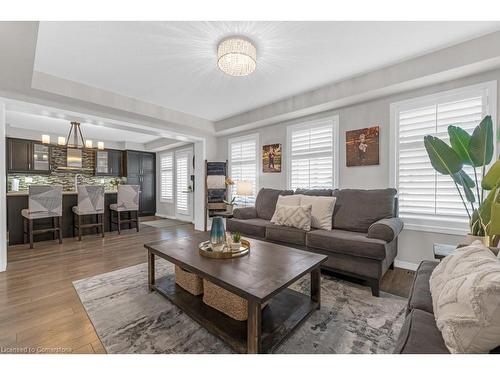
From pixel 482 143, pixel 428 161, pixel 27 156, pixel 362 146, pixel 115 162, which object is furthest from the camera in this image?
pixel 115 162

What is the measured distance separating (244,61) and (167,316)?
2391 millimetres

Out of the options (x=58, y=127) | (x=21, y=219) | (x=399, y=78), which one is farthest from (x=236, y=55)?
(x=58, y=127)

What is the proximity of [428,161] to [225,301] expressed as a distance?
2876 millimetres

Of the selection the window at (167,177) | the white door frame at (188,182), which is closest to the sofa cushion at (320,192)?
the white door frame at (188,182)

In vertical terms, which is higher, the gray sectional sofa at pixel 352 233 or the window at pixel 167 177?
the window at pixel 167 177

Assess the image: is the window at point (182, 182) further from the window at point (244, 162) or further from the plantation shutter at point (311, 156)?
the plantation shutter at point (311, 156)

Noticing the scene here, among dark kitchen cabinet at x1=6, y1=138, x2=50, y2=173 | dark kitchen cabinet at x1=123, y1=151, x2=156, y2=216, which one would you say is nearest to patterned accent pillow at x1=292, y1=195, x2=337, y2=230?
dark kitchen cabinet at x1=123, y1=151, x2=156, y2=216

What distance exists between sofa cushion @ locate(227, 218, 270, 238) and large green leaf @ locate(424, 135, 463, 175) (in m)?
2.06

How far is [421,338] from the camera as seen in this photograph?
0.94m

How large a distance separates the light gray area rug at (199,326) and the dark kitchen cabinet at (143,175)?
17.7 ft

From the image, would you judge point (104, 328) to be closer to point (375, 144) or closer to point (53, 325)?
point (53, 325)

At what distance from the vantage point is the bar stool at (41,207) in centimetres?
380

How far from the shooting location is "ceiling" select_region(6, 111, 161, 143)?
188 inches

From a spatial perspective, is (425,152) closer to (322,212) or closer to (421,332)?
(322,212)
